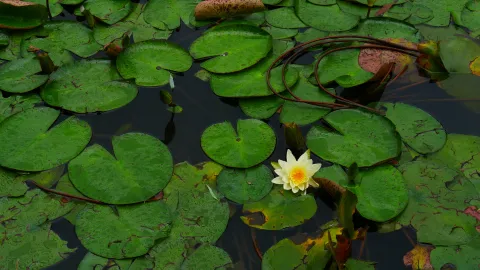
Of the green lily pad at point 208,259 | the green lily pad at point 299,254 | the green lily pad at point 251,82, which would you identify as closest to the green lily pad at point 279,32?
the green lily pad at point 251,82

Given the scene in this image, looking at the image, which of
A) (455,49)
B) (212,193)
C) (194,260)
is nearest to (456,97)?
(455,49)

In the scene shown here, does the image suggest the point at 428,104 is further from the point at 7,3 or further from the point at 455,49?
the point at 7,3

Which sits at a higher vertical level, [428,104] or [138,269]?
[428,104]

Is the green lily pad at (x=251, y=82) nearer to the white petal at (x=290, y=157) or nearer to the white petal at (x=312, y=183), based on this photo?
the white petal at (x=290, y=157)

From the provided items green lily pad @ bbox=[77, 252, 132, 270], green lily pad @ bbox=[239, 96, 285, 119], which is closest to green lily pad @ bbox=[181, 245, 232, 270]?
green lily pad @ bbox=[77, 252, 132, 270]

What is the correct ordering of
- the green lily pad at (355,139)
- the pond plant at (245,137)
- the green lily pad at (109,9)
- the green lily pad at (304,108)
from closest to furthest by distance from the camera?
the pond plant at (245,137), the green lily pad at (355,139), the green lily pad at (304,108), the green lily pad at (109,9)

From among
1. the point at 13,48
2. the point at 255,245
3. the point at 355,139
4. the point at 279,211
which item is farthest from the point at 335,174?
the point at 13,48

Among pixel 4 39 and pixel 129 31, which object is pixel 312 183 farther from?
pixel 4 39
